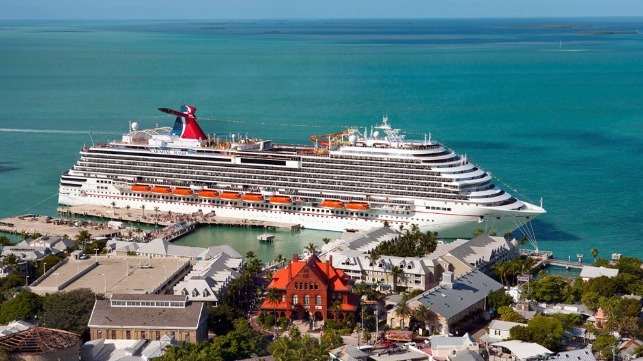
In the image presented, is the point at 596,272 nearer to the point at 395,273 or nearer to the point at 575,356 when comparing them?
the point at 395,273

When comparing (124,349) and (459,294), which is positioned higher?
(459,294)

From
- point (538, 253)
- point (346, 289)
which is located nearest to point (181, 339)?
point (346, 289)

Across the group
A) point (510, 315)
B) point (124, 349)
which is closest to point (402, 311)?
point (510, 315)

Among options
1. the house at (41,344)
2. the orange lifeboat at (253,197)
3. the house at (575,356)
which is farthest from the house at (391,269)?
the orange lifeboat at (253,197)

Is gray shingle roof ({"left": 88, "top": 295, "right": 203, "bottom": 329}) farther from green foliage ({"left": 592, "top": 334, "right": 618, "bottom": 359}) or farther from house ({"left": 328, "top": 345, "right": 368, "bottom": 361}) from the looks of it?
green foliage ({"left": 592, "top": 334, "right": 618, "bottom": 359})

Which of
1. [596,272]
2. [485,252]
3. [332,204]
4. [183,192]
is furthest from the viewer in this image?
[183,192]

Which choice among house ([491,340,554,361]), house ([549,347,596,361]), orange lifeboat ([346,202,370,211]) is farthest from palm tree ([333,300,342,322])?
orange lifeboat ([346,202,370,211])
